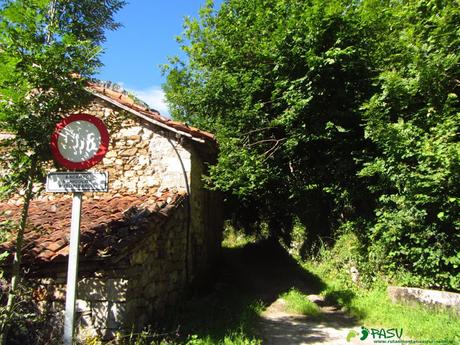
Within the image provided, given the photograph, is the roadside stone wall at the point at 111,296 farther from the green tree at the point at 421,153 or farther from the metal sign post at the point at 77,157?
the green tree at the point at 421,153

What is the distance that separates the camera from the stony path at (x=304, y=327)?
5598mm

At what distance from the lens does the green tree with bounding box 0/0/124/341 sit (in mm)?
3789

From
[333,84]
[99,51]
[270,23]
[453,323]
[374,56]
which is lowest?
[453,323]

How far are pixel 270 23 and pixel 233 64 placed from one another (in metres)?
1.49

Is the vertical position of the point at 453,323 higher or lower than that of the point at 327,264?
lower

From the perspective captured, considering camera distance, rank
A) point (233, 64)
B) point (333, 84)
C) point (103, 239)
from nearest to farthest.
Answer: point (103, 239) < point (333, 84) < point (233, 64)

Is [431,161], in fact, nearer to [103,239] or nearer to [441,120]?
[441,120]

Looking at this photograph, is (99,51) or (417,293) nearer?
(99,51)

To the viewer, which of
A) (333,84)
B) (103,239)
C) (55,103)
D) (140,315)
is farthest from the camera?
(333,84)

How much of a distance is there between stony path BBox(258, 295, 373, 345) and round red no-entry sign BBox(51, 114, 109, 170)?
3.85m

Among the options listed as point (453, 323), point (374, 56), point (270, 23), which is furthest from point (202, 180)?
point (453, 323)

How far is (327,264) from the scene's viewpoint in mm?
9820
